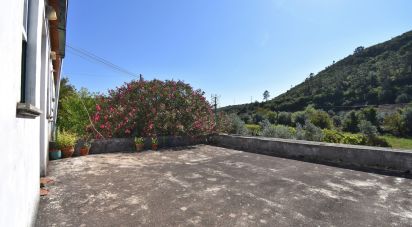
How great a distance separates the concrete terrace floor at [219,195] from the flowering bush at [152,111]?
8.46ft

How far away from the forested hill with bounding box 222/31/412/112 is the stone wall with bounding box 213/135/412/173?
4701cm

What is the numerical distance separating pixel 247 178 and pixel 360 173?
2508 millimetres

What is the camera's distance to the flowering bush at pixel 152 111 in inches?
329

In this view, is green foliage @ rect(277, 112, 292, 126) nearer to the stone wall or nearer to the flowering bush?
the flowering bush

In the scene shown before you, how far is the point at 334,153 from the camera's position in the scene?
20.1 ft

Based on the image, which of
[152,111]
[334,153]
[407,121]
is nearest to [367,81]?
[407,121]

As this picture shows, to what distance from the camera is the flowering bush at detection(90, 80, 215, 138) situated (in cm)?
837

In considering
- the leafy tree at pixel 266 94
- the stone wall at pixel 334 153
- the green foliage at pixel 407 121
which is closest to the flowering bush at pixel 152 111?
the stone wall at pixel 334 153

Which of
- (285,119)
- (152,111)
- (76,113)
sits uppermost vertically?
(76,113)

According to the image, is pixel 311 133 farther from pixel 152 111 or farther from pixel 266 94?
pixel 266 94

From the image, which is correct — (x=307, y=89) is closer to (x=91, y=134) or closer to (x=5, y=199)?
(x=91, y=134)

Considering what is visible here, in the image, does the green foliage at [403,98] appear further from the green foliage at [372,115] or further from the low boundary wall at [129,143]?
the low boundary wall at [129,143]

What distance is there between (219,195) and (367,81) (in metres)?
67.4

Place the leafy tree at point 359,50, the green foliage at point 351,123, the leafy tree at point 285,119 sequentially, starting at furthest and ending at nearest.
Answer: the leafy tree at point 359,50 → the leafy tree at point 285,119 → the green foliage at point 351,123
